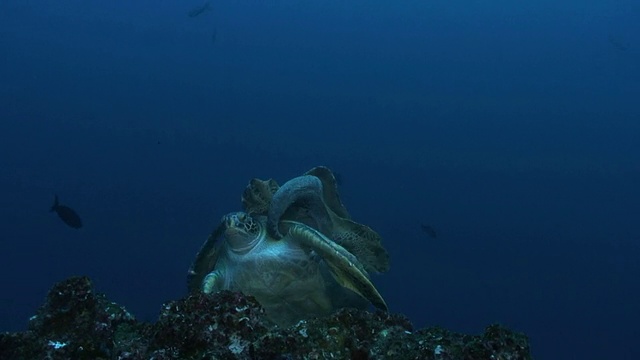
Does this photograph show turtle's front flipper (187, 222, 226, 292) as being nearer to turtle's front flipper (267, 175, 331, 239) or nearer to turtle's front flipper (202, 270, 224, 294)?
turtle's front flipper (202, 270, 224, 294)

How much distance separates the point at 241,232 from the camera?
5.54 m

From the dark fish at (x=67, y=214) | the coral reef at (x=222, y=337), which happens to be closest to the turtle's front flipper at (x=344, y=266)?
the coral reef at (x=222, y=337)

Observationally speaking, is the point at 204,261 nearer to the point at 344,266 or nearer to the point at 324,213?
the point at 324,213

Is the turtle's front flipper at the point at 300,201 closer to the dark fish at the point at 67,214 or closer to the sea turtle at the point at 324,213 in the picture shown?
the sea turtle at the point at 324,213

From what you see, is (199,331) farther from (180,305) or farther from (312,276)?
(312,276)

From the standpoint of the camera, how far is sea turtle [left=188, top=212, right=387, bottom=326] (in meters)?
5.46

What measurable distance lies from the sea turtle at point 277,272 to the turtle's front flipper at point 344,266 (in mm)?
102

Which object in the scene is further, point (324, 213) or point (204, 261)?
point (324, 213)

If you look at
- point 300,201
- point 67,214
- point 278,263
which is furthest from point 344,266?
point 67,214

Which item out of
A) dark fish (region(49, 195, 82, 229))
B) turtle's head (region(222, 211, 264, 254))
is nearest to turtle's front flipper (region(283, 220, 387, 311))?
turtle's head (region(222, 211, 264, 254))

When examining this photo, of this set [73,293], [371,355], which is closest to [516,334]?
[371,355]

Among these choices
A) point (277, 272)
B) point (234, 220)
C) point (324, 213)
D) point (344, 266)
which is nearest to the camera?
point (344, 266)

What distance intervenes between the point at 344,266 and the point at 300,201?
3.86 feet

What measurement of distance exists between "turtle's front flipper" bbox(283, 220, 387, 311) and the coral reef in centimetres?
119
